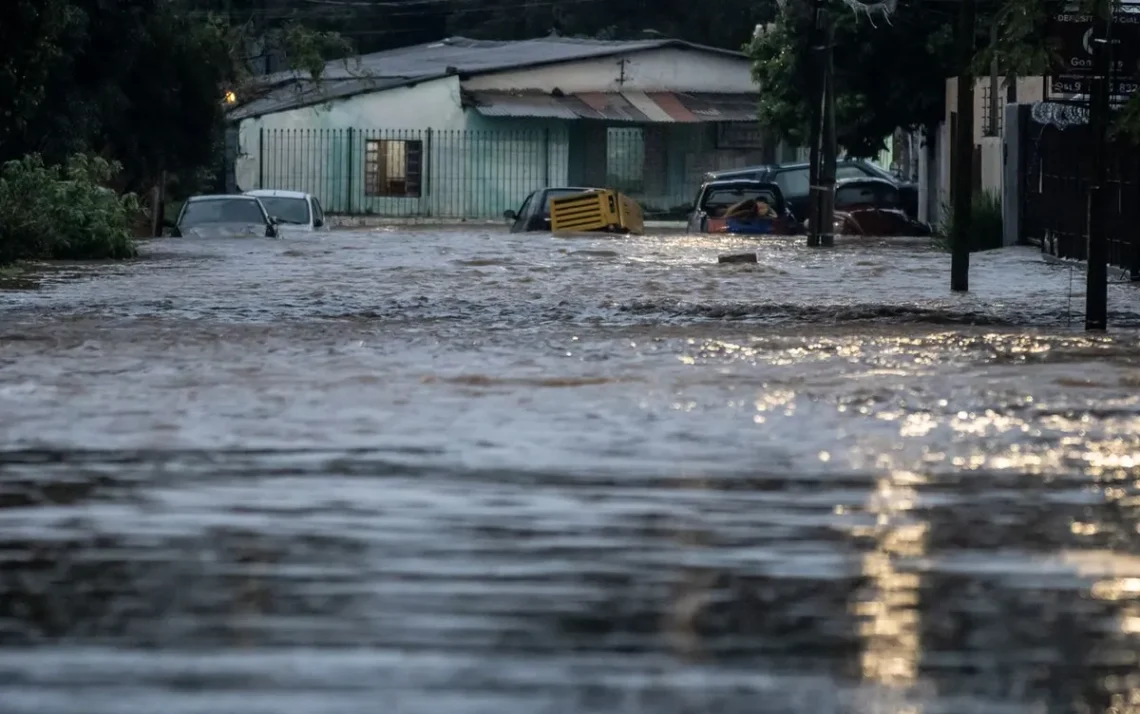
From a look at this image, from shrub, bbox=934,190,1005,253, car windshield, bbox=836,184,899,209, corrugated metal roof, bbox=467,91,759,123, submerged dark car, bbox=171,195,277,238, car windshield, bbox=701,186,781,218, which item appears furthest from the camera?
corrugated metal roof, bbox=467,91,759,123

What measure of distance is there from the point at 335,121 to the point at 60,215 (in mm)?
27687

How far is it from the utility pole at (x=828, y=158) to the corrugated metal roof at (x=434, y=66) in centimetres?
1866

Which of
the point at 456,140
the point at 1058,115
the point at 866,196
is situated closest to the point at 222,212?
the point at 1058,115

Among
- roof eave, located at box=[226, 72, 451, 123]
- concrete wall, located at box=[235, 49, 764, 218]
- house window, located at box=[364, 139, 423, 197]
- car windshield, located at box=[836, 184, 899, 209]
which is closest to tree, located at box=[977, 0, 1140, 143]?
car windshield, located at box=[836, 184, 899, 209]

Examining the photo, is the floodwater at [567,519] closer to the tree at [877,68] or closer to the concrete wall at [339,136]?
the tree at [877,68]

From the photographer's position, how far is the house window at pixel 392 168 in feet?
177

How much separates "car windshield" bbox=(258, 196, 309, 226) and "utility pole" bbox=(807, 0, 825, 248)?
8.17m

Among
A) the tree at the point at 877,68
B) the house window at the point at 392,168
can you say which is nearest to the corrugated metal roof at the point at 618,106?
A: the house window at the point at 392,168

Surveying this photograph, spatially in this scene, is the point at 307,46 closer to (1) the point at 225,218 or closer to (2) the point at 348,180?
(1) the point at 225,218

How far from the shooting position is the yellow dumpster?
38312mm

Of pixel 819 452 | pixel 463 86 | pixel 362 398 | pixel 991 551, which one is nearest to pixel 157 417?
pixel 362 398

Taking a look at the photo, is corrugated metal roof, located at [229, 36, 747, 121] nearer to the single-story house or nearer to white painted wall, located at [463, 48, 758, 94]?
the single-story house

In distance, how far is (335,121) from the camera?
54000 millimetres

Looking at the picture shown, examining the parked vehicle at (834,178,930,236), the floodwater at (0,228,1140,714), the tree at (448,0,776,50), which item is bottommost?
the floodwater at (0,228,1140,714)
